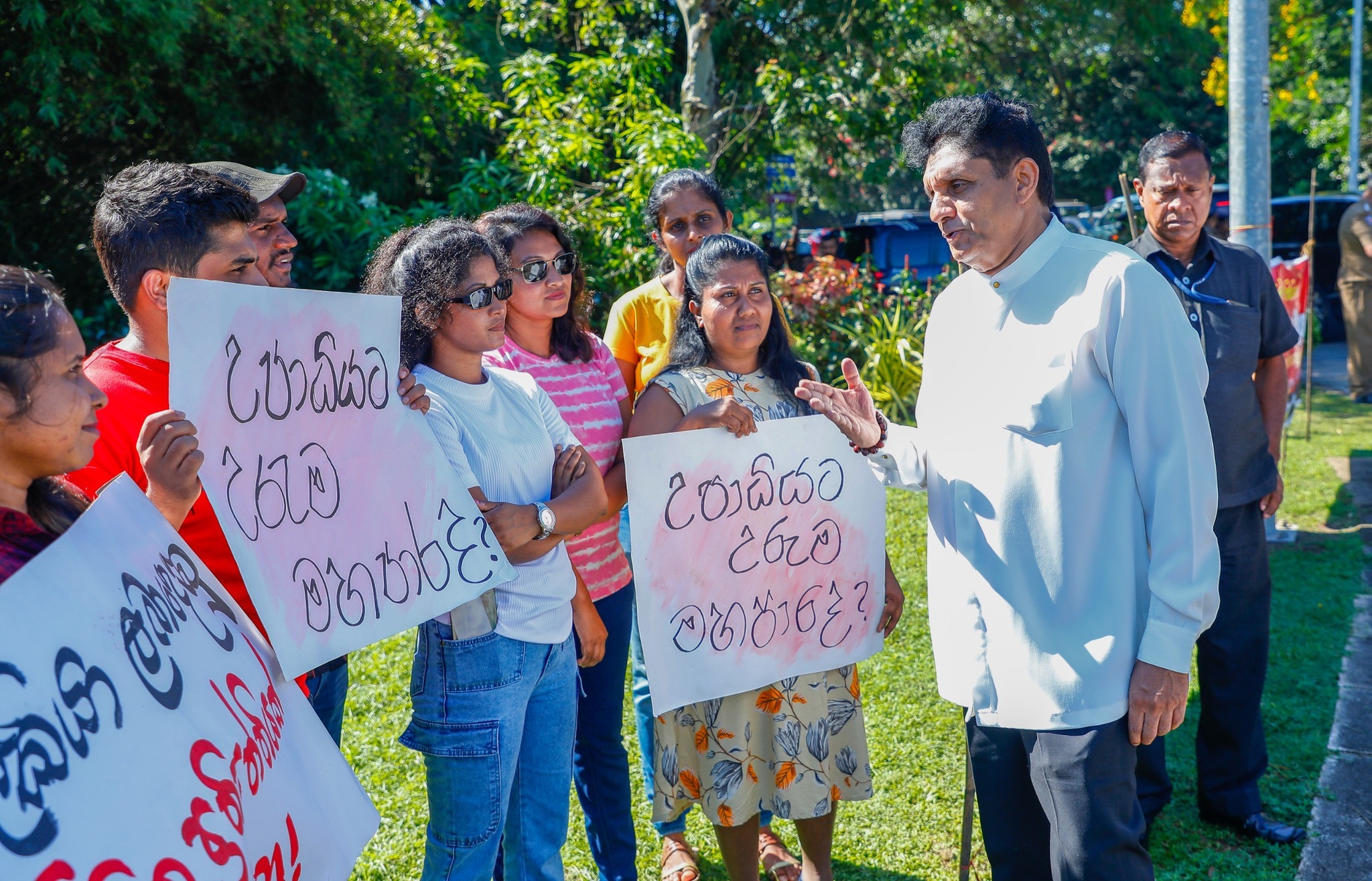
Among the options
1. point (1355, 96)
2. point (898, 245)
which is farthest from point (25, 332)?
point (1355, 96)

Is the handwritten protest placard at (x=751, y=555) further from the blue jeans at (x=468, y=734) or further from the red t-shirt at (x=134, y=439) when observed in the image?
the red t-shirt at (x=134, y=439)

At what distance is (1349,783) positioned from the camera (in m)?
3.72

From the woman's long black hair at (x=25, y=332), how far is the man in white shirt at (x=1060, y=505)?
5.87ft

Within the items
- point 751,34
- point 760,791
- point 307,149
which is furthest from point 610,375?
point 751,34

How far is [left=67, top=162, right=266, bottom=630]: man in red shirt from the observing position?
80.2 inches

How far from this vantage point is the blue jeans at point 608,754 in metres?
3.07

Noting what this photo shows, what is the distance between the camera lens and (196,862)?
155cm

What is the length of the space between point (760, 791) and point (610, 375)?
1.30 metres

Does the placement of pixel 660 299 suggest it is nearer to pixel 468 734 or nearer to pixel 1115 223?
pixel 468 734

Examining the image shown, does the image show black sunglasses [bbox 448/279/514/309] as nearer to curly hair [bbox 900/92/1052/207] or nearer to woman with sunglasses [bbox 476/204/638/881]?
woman with sunglasses [bbox 476/204/638/881]

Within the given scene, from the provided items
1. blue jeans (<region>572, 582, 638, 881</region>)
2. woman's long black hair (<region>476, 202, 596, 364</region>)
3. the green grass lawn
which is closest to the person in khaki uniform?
the green grass lawn

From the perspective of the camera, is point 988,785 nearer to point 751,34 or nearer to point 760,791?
point 760,791

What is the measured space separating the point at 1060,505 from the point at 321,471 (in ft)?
5.19

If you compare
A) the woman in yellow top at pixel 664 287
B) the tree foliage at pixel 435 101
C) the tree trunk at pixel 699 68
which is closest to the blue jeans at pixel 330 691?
the woman in yellow top at pixel 664 287
